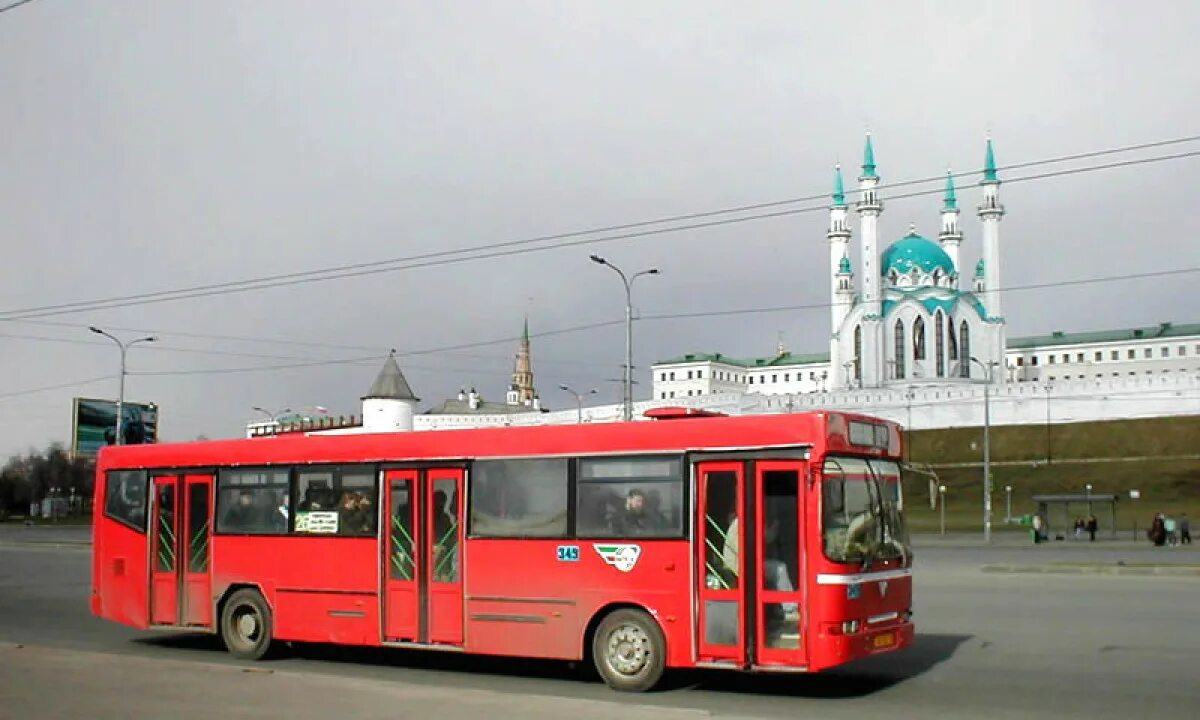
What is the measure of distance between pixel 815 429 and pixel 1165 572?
23.0 metres

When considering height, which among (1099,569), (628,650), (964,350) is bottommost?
(1099,569)

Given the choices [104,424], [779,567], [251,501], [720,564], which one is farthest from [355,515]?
[104,424]

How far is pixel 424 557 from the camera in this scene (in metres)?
14.7

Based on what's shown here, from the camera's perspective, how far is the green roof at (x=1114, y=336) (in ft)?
515

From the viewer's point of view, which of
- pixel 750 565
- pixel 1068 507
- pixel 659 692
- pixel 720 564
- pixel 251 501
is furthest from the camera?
pixel 1068 507

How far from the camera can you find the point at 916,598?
79.4 feet

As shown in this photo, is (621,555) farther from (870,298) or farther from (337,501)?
(870,298)

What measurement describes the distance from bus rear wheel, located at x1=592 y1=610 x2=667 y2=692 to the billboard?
207 feet

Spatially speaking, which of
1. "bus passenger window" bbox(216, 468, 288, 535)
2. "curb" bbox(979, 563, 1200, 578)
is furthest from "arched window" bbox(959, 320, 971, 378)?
"bus passenger window" bbox(216, 468, 288, 535)

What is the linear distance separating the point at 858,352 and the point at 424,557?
412 ft

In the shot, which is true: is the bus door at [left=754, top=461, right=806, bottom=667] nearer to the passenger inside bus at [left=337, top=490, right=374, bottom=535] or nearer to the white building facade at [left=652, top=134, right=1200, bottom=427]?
the passenger inside bus at [left=337, top=490, right=374, bottom=535]

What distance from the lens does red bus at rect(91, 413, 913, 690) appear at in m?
12.3

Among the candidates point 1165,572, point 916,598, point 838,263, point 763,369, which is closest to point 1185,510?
point 1165,572

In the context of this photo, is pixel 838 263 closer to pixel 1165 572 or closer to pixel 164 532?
pixel 1165 572
